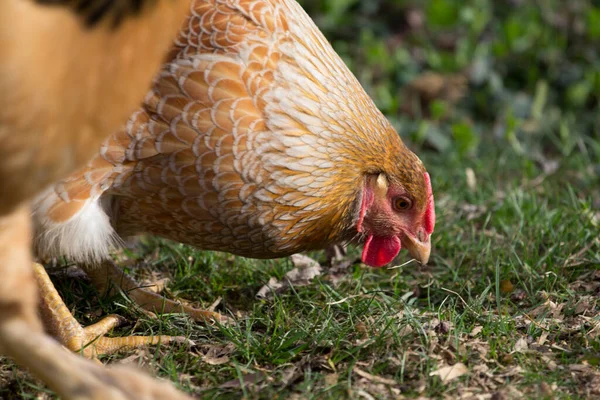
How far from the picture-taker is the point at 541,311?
3551 millimetres

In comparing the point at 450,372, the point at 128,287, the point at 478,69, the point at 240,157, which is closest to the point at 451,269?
the point at 450,372

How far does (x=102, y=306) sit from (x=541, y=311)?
6.63 ft

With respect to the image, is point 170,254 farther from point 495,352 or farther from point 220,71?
point 495,352

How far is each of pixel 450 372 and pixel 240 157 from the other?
3.82 ft

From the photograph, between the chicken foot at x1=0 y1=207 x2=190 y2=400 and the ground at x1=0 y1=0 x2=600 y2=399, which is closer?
the chicken foot at x1=0 y1=207 x2=190 y2=400

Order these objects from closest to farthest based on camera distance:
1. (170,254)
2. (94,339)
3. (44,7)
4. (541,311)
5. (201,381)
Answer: (44,7) < (201,381) < (94,339) < (541,311) < (170,254)

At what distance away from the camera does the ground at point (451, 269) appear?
3.00 metres

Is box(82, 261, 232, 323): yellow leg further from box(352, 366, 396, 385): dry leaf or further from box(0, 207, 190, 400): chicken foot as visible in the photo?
box(0, 207, 190, 400): chicken foot

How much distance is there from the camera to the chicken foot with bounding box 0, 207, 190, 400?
95.5 inches

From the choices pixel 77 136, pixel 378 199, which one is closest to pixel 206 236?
pixel 378 199

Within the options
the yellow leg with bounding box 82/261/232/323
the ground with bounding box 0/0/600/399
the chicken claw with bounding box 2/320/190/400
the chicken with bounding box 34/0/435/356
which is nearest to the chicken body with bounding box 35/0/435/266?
the chicken with bounding box 34/0/435/356

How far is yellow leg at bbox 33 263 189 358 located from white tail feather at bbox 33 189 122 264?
206mm

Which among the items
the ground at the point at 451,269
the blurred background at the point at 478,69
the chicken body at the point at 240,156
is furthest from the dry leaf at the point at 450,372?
the blurred background at the point at 478,69

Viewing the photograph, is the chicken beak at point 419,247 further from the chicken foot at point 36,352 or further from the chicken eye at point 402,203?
the chicken foot at point 36,352
